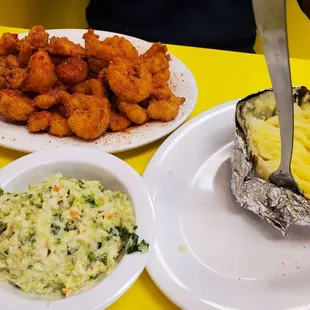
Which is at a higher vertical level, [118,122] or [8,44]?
[8,44]

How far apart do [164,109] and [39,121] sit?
14.2 inches

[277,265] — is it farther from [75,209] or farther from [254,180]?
[75,209]

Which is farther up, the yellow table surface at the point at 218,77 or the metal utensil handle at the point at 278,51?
the metal utensil handle at the point at 278,51

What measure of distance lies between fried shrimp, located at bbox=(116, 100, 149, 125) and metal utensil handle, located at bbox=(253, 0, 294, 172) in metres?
0.49

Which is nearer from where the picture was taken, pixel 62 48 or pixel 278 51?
pixel 278 51

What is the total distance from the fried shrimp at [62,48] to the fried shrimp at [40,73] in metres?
0.05

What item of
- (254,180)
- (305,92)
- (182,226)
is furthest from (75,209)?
(305,92)

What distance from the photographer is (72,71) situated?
134cm

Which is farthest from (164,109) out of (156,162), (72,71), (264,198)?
(264,198)

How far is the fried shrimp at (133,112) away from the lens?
4.29 ft

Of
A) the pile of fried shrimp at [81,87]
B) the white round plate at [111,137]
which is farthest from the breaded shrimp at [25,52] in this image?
the white round plate at [111,137]

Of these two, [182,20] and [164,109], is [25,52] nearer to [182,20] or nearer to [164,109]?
[164,109]

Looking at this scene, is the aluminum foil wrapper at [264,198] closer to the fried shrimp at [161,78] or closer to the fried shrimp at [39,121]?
the fried shrimp at [161,78]

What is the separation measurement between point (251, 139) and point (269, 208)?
185 mm
